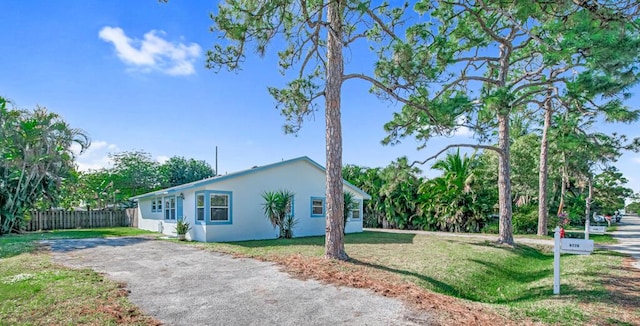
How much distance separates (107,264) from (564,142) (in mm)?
14110

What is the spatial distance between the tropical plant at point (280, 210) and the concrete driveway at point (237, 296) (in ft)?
18.0

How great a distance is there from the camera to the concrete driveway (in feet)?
15.5

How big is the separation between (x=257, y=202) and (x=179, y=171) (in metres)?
20.5

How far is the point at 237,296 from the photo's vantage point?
18.8 feet

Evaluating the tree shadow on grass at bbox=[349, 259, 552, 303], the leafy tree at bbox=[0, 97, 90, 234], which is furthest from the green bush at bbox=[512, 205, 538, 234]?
the leafy tree at bbox=[0, 97, 90, 234]

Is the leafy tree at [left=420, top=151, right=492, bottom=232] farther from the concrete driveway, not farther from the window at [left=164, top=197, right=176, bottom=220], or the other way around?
the concrete driveway

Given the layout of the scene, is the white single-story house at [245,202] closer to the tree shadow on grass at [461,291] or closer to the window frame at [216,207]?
the window frame at [216,207]

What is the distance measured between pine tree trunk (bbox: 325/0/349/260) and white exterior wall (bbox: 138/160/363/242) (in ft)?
21.1

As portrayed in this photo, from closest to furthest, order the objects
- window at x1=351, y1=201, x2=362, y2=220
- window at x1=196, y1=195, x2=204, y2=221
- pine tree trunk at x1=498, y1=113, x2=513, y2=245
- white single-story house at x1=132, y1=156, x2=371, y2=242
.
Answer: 1. pine tree trunk at x1=498, y1=113, x2=513, y2=245
2. white single-story house at x1=132, y1=156, x2=371, y2=242
3. window at x1=196, y1=195, x2=204, y2=221
4. window at x1=351, y1=201, x2=362, y2=220

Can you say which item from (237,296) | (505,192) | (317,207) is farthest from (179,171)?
(237,296)

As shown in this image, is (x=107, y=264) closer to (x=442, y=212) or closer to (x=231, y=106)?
(x=231, y=106)

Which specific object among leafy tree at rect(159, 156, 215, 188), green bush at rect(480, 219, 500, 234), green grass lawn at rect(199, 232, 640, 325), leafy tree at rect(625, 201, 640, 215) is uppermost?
leafy tree at rect(159, 156, 215, 188)

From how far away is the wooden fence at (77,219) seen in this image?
21453 mm

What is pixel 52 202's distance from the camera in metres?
20.2
